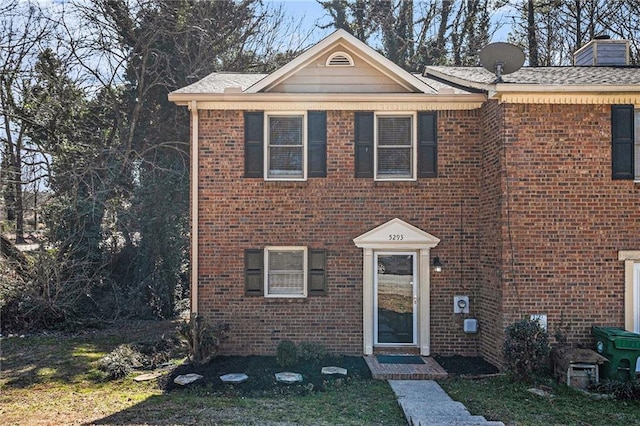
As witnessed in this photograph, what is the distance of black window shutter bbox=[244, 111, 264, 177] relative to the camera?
1038cm

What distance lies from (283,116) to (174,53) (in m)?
8.71

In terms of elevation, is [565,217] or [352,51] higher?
[352,51]

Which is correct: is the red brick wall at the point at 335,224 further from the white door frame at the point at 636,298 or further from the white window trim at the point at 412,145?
the white door frame at the point at 636,298

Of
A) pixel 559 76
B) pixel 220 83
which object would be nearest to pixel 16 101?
pixel 220 83

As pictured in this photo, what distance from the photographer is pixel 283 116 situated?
10492mm

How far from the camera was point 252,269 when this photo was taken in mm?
10383

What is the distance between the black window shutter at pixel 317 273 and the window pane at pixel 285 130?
2.25 meters

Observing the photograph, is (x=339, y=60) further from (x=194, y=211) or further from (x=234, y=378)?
(x=234, y=378)

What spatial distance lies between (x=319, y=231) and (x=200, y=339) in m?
3.04

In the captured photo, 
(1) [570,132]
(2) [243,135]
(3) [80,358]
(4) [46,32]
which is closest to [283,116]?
(2) [243,135]

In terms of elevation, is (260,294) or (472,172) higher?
(472,172)

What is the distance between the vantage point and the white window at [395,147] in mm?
10539

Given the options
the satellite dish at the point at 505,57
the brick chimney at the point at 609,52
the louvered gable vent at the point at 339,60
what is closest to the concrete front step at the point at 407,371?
the satellite dish at the point at 505,57

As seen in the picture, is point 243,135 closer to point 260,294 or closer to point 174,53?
point 260,294
